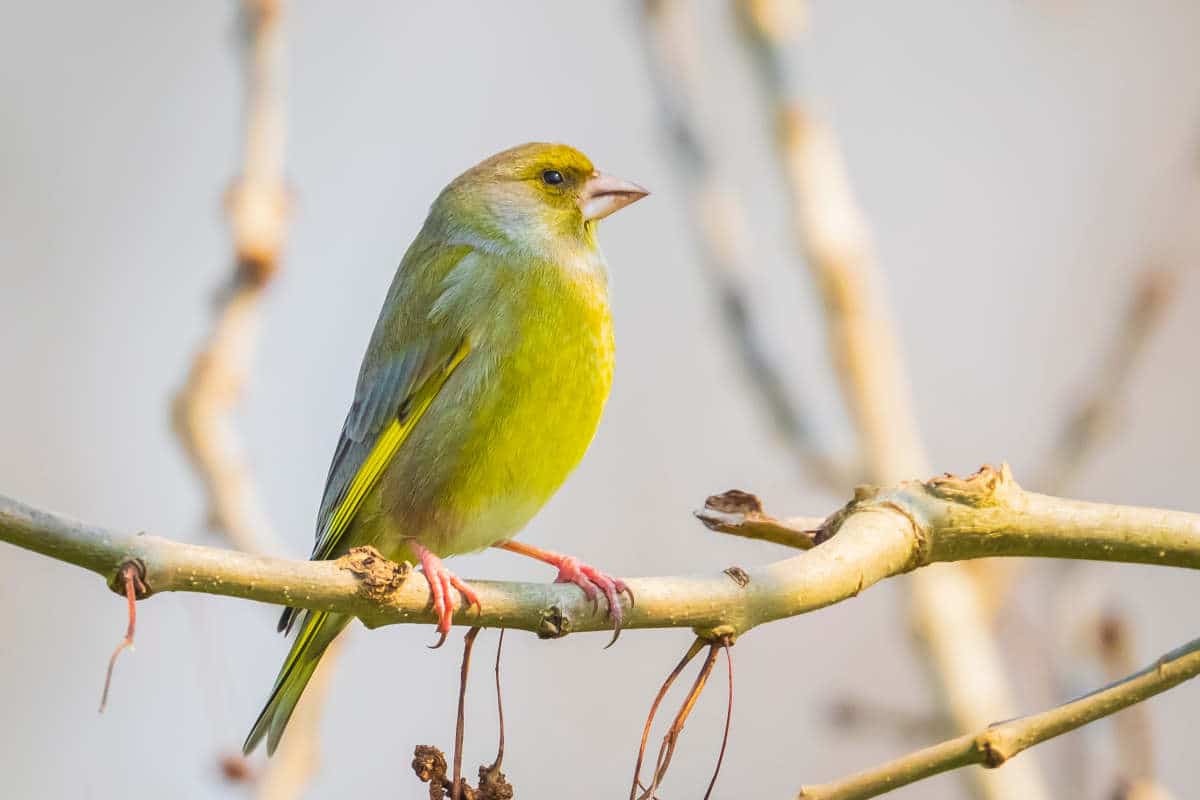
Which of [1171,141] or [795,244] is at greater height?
[1171,141]

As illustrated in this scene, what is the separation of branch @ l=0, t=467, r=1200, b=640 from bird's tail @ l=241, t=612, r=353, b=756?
3.25ft

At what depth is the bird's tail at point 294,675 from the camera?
11.5 ft

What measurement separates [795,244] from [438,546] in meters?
2.32

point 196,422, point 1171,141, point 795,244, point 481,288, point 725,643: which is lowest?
point 725,643

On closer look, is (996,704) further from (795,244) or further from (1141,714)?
(795,244)

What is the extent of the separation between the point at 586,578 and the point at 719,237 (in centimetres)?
276

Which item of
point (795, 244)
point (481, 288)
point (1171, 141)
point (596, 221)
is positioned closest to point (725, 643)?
point (481, 288)

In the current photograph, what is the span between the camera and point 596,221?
432 centimetres

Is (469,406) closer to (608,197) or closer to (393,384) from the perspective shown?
(393,384)

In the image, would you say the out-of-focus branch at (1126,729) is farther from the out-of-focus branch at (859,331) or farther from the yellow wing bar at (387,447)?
the yellow wing bar at (387,447)

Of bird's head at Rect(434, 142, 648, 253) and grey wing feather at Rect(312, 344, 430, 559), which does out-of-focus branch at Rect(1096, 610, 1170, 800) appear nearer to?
bird's head at Rect(434, 142, 648, 253)

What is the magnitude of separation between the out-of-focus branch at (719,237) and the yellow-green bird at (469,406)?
1263mm

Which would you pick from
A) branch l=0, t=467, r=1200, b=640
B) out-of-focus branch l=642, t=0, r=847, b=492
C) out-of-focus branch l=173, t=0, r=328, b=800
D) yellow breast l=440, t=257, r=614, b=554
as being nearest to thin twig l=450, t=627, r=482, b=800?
branch l=0, t=467, r=1200, b=640

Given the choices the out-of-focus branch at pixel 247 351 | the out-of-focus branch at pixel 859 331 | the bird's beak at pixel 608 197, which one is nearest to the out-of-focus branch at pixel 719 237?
the out-of-focus branch at pixel 859 331
